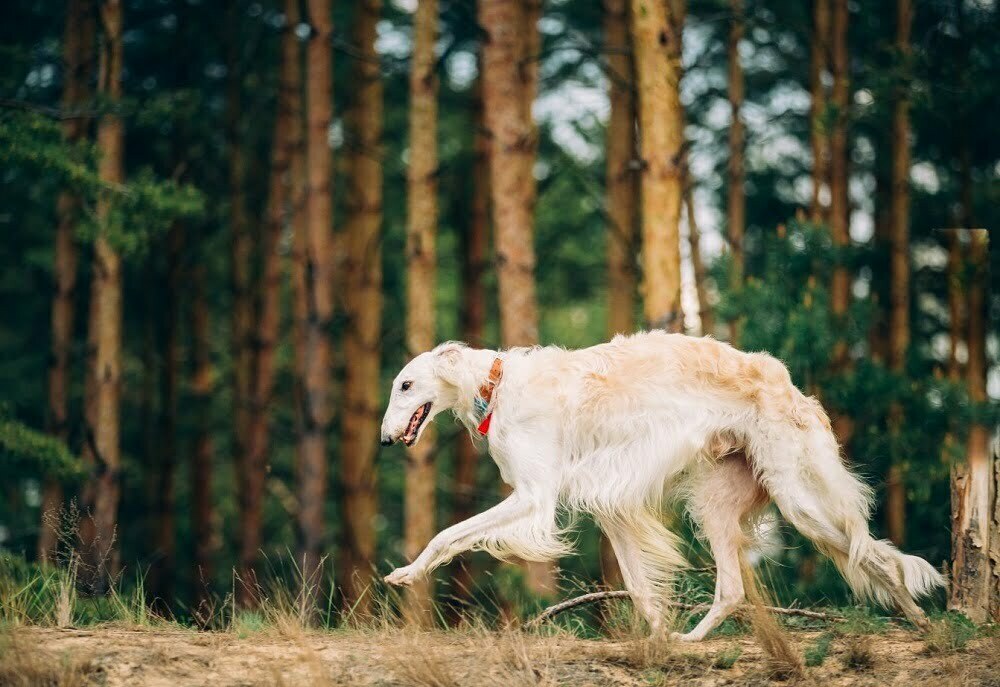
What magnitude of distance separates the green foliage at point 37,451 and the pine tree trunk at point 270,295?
4347 mm

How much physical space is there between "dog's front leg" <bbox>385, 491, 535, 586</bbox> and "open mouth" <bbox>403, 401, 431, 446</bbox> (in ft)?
2.14

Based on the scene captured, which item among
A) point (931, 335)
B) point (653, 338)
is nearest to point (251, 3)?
point (931, 335)

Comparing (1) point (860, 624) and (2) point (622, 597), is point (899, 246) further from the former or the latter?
(2) point (622, 597)

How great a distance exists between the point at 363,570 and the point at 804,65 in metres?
9.83

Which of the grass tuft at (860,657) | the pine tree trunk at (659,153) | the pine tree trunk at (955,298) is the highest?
the pine tree trunk at (659,153)

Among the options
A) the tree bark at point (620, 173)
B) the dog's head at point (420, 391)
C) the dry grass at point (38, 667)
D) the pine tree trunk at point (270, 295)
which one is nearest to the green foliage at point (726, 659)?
the dog's head at point (420, 391)

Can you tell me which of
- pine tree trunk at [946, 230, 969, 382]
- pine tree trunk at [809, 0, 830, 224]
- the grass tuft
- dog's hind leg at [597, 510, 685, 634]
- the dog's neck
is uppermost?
Result: pine tree trunk at [809, 0, 830, 224]

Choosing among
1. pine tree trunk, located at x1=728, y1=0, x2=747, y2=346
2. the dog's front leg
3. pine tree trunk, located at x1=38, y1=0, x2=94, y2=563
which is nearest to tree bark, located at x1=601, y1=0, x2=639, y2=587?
pine tree trunk, located at x1=728, y1=0, x2=747, y2=346

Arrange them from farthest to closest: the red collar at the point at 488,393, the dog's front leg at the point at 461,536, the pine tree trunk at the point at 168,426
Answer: the pine tree trunk at the point at 168,426
the red collar at the point at 488,393
the dog's front leg at the point at 461,536

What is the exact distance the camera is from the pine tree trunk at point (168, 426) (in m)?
16.3

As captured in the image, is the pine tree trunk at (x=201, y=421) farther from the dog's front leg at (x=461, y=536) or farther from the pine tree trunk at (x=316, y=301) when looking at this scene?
the dog's front leg at (x=461, y=536)

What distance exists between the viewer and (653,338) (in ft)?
21.9

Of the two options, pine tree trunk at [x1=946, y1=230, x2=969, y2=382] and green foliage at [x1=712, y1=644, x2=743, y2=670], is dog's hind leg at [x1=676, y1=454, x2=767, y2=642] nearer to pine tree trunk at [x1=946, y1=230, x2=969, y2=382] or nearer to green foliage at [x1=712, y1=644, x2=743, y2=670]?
green foliage at [x1=712, y1=644, x2=743, y2=670]

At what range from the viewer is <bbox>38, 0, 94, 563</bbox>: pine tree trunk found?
12.4 meters
